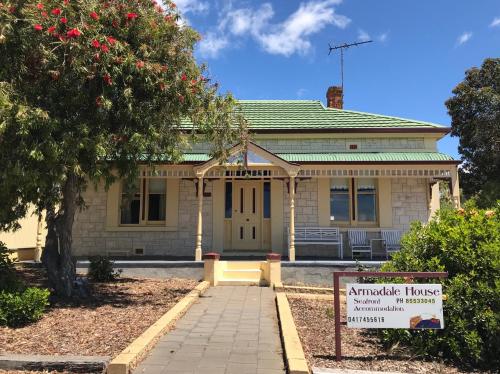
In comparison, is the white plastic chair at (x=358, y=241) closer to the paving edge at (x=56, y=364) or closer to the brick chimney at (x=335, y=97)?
the brick chimney at (x=335, y=97)

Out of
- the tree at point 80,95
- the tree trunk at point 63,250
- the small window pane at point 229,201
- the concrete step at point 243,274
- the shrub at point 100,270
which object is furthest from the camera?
the small window pane at point 229,201

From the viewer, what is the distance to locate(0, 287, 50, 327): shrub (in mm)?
6792

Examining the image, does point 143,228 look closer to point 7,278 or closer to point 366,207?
point 366,207

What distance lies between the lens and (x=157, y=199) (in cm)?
1534

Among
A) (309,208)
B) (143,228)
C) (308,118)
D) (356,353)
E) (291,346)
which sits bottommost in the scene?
(356,353)

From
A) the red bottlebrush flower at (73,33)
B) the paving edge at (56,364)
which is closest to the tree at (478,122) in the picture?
the red bottlebrush flower at (73,33)

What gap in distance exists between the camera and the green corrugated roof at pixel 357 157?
47.3 ft

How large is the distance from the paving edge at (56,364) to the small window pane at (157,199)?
1007 centimetres

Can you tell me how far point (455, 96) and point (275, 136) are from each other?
15532 mm

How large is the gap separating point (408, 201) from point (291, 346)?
1049 centimetres

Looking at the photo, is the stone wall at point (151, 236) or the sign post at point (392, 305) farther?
the stone wall at point (151, 236)

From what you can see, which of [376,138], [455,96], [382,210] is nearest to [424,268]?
[382,210]

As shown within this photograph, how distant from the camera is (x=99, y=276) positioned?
1119 cm

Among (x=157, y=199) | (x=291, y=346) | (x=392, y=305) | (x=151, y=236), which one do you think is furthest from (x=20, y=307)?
(x=157, y=199)
